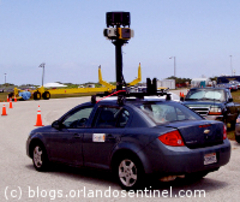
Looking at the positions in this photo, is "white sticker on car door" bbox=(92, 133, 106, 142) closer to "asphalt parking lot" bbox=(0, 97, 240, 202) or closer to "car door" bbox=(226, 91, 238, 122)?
"asphalt parking lot" bbox=(0, 97, 240, 202)

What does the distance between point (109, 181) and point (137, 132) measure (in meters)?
1.37

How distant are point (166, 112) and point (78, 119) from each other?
181 centimetres

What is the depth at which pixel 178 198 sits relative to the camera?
645 cm

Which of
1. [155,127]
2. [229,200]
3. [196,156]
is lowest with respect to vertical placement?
[229,200]

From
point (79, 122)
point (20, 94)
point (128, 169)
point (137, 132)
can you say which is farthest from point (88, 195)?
point (20, 94)

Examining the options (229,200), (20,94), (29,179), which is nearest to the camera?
(229,200)

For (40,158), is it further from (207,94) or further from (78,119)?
(207,94)

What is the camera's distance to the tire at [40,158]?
28.3 feet

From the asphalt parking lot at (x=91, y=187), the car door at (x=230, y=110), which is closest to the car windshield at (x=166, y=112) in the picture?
the asphalt parking lot at (x=91, y=187)

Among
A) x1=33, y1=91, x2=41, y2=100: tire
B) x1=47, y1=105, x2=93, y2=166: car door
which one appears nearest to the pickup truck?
x1=47, y1=105, x2=93, y2=166: car door

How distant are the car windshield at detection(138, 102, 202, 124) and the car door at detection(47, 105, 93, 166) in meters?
1.20

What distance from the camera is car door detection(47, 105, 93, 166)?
7.80 meters

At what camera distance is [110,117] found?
7539 mm

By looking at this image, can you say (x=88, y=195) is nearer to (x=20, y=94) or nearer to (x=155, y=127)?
(x=155, y=127)
